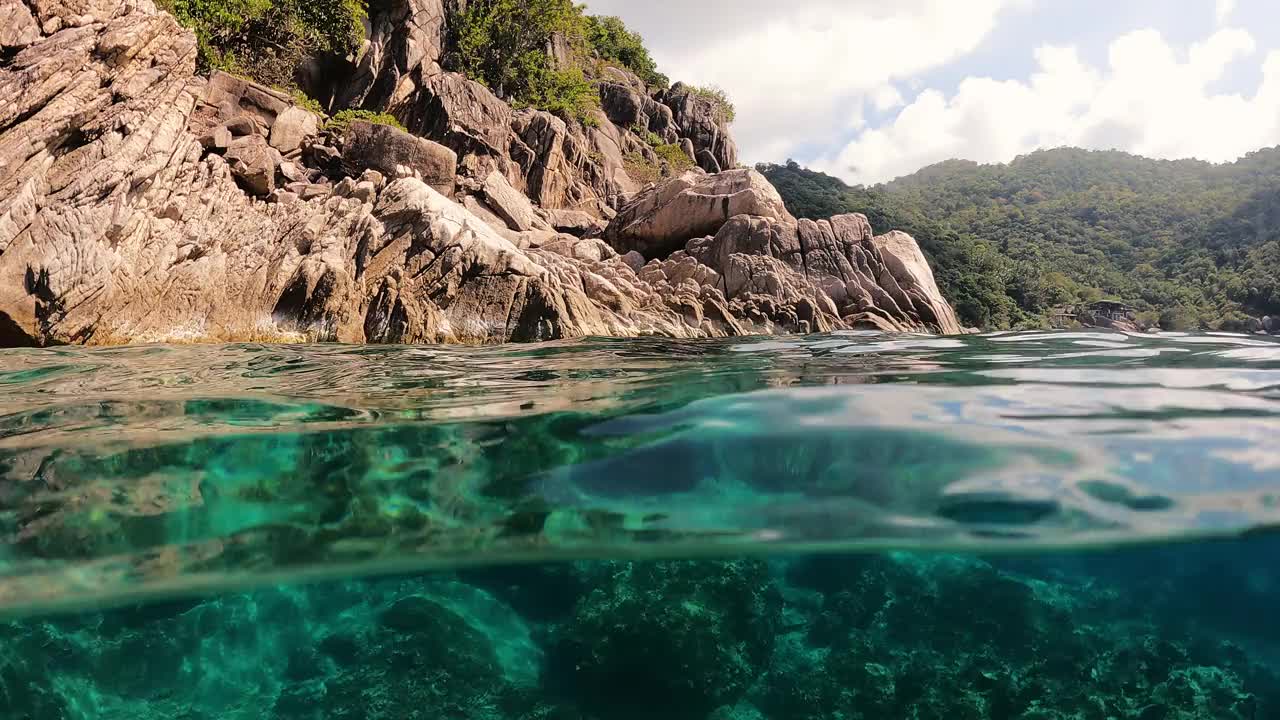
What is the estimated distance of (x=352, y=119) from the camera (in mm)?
18719

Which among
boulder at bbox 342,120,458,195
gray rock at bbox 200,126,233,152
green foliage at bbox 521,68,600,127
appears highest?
green foliage at bbox 521,68,600,127

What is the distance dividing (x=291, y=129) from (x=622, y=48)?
28539mm

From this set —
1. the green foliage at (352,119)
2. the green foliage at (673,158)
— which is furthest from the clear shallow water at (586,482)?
the green foliage at (673,158)

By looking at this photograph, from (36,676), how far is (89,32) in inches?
499

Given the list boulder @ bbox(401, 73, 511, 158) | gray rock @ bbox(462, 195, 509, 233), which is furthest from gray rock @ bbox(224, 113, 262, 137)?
boulder @ bbox(401, 73, 511, 158)

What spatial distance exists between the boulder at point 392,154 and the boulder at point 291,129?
3.03 feet

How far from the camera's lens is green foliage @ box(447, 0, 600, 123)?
86.3ft

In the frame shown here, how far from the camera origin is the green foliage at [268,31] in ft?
61.6

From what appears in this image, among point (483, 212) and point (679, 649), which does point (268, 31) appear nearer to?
point (483, 212)

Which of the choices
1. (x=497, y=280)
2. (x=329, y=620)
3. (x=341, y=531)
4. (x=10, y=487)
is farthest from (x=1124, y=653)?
(x=497, y=280)

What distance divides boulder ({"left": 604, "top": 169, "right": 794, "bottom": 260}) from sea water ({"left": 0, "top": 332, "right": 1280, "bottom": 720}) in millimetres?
13079

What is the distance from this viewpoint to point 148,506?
132 inches

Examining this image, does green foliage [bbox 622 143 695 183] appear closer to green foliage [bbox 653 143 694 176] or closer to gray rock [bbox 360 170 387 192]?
green foliage [bbox 653 143 694 176]

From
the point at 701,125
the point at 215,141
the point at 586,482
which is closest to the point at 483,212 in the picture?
the point at 215,141
